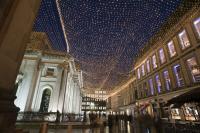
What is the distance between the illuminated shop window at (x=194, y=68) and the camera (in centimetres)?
1126

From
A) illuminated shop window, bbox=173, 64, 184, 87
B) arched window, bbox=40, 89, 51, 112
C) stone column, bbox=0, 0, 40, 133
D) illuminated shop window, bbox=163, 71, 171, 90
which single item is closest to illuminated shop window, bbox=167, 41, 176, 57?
illuminated shop window, bbox=173, 64, 184, 87

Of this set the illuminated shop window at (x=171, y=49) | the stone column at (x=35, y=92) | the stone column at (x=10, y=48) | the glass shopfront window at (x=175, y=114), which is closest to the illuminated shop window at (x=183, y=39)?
the illuminated shop window at (x=171, y=49)

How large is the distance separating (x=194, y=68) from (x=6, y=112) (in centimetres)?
1421

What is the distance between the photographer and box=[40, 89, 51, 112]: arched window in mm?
16875

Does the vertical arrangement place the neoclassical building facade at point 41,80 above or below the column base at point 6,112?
above

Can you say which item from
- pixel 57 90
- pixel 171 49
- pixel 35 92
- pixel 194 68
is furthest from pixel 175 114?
pixel 35 92

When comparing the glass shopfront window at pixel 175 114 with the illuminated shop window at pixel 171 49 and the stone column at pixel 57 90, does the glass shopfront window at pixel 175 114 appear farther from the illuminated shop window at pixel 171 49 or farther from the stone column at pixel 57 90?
the stone column at pixel 57 90

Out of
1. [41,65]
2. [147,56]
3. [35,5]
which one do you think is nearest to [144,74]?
[147,56]

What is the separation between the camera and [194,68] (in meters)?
11.7

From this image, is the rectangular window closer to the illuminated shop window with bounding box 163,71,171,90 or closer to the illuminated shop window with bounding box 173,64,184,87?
the illuminated shop window with bounding box 163,71,171,90

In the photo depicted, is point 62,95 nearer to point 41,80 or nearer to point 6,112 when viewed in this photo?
point 41,80

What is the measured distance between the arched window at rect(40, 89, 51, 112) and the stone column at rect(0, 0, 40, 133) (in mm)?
15621

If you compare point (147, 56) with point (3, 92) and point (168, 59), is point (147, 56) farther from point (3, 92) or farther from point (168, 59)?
point (3, 92)

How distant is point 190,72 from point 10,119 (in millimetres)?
14202
